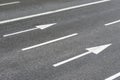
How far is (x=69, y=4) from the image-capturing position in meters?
12.6

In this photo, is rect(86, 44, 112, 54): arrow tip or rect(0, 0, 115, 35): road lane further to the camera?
rect(0, 0, 115, 35): road lane

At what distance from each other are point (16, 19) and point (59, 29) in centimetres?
205

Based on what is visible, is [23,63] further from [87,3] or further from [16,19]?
[87,3]

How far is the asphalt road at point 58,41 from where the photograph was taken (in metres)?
7.40

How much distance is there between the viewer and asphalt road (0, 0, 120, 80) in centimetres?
740

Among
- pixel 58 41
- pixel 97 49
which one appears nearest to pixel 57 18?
pixel 58 41

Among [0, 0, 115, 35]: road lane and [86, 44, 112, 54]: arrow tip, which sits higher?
[0, 0, 115, 35]: road lane

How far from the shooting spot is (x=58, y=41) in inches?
358

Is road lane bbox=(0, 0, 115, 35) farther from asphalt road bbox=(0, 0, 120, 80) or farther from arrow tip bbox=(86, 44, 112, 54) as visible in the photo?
arrow tip bbox=(86, 44, 112, 54)

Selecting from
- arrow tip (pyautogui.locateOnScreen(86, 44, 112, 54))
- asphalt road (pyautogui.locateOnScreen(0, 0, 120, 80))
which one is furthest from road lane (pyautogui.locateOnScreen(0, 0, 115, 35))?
arrow tip (pyautogui.locateOnScreen(86, 44, 112, 54))

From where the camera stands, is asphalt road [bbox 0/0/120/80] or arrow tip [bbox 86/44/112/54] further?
arrow tip [bbox 86/44/112/54]

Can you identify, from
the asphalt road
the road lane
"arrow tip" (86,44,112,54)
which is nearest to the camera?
the asphalt road

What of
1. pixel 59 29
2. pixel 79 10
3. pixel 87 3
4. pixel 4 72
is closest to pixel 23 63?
pixel 4 72

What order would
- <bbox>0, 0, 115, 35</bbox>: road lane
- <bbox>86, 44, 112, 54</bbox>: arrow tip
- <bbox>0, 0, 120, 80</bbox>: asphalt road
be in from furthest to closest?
<bbox>0, 0, 115, 35</bbox>: road lane < <bbox>86, 44, 112, 54</bbox>: arrow tip < <bbox>0, 0, 120, 80</bbox>: asphalt road
